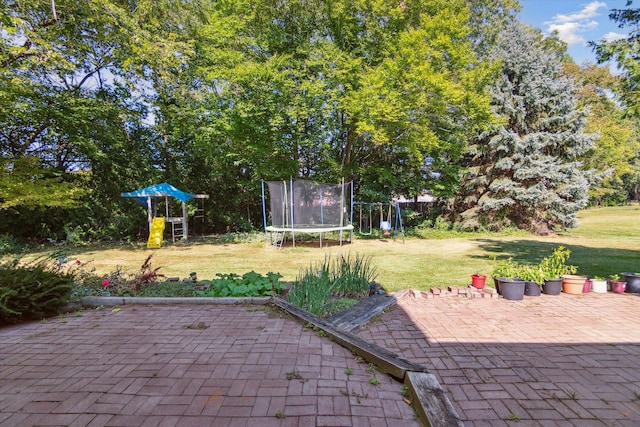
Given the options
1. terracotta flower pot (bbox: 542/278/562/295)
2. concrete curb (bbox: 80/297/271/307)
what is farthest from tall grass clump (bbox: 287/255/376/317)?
terracotta flower pot (bbox: 542/278/562/295)

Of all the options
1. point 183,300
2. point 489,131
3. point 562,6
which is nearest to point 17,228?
point 183,300

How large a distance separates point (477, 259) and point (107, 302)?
719 centimetres

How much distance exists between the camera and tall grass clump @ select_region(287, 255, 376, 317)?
12.0ft

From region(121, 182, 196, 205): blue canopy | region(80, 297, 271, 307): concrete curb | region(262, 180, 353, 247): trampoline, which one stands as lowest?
region(80, 297, 271, 307): concrete curb

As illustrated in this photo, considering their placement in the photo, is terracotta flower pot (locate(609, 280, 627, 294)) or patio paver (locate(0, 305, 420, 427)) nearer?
patio paver (locate(0, 305, 420, 427))

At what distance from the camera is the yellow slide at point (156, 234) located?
34.5ft

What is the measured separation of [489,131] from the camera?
504 inches

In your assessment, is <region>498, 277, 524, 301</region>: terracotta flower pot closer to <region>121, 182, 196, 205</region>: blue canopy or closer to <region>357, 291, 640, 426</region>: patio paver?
<region>357, 291, 640, 426</region>: patio paver

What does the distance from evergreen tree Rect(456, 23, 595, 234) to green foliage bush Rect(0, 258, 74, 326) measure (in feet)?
45.0

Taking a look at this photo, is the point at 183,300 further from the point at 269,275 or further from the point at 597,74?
the point at 597,74

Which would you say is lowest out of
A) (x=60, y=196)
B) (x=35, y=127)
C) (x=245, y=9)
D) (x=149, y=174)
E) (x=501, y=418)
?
(x=501, y=418)

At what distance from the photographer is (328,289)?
3844mm

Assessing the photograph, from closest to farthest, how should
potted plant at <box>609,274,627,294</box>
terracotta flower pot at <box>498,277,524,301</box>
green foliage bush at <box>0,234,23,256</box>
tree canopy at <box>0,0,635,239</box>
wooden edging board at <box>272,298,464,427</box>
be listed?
wooden edging board at <box>272,298,464,427</box>, terracotta flower pot at <box>498,277,524,301</box>, potted plant at <box>609,274,627,294</box>, tree canopy at <box>0,0,635,239</box>, green foliage bush at <box>0,234,23,256</box>

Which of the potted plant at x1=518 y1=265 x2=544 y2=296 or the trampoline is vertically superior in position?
the trampoline
